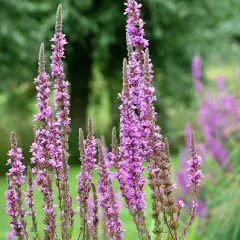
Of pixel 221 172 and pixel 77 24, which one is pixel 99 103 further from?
pixel 221 172

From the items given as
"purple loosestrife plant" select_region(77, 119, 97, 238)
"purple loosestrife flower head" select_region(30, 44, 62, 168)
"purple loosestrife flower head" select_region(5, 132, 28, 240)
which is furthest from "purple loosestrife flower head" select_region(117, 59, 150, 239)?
"purple loosestrife flower head" select_region(5, 132, 28, 240)

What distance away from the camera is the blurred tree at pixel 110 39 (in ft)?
56.1

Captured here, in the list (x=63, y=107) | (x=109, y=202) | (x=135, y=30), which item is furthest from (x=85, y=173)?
(x=135, y=30)

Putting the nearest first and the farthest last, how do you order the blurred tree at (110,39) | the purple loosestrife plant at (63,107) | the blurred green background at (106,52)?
the purple loosestrife plant at (63,107) → the blurred tree at (110,39) → the blurred green background at (106,52)

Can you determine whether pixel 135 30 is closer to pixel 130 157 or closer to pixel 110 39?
pixel 130 157

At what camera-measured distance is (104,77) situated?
2103cm

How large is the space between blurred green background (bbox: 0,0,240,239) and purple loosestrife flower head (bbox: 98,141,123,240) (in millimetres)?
13629

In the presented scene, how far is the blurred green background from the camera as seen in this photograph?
57.2 feet

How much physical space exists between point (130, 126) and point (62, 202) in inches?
15.5

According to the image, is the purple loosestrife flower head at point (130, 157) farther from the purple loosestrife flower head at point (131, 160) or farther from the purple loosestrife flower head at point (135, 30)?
the purple loosestrife flower head at point (135, 30)

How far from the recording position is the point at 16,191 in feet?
9.53

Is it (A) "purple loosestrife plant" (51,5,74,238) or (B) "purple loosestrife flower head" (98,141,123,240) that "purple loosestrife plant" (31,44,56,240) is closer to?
(A) "purple loosestrife plant" (51,5,74,238)

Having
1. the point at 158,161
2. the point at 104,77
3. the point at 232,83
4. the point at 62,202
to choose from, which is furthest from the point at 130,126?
the point at 104,77

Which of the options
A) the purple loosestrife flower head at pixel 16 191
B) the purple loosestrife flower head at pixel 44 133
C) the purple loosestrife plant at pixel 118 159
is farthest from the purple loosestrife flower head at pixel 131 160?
the purple loosestrife flower head at pixel 16 191
